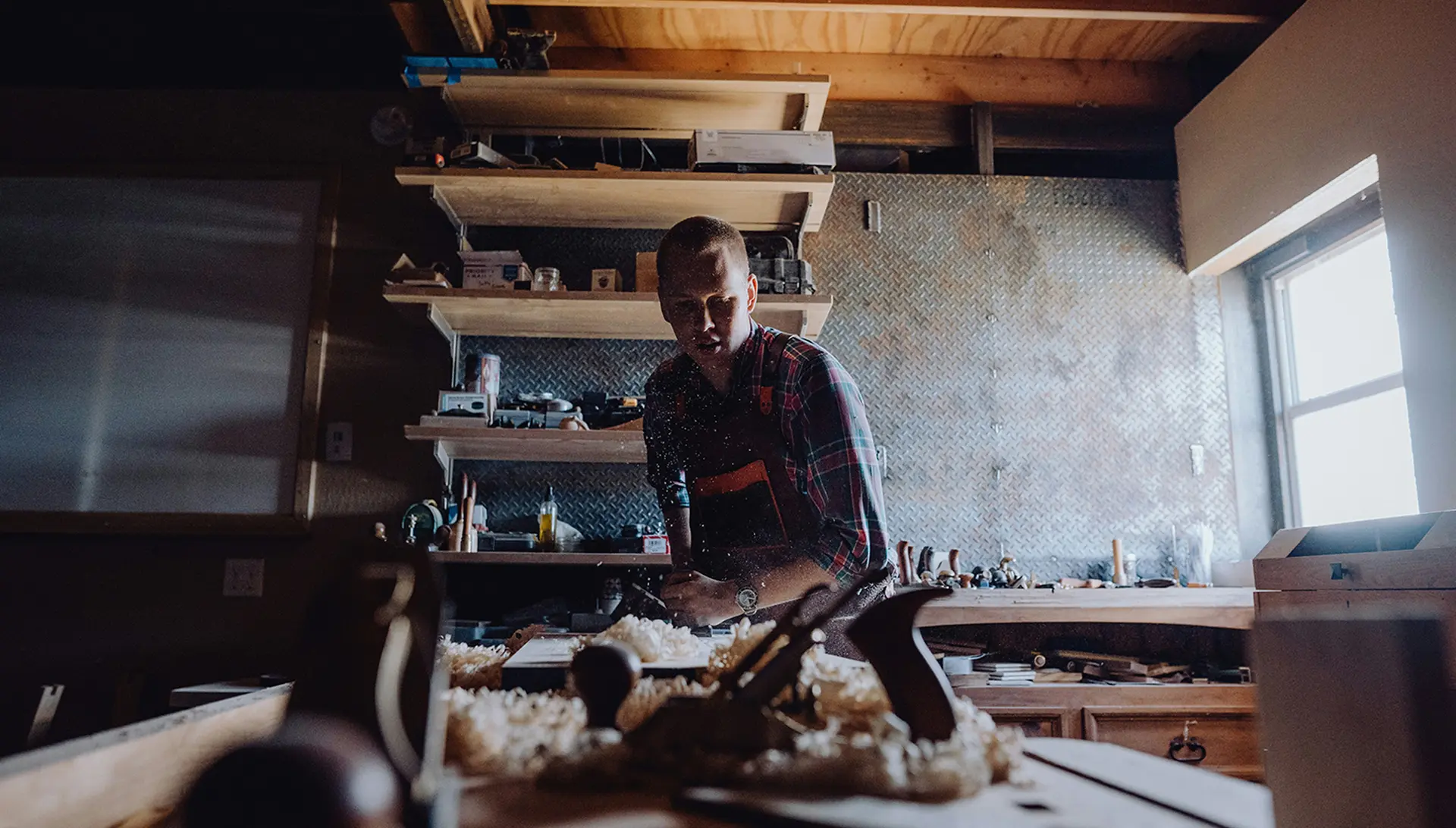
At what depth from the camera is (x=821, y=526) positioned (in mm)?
1820

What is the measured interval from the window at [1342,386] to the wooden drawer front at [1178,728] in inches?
38.6

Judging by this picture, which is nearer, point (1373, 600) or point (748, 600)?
point (748, 600)

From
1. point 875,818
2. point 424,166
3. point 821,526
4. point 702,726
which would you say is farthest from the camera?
point 424,166

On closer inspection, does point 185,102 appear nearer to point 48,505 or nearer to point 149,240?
point 149,240

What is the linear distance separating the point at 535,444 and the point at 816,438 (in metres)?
1.53

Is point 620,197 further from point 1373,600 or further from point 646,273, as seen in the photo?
point 1373,600

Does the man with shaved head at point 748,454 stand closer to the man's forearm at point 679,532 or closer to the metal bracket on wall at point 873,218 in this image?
the man's forearm at point 679,532

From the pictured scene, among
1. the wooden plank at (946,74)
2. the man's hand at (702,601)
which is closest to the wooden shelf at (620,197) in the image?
the wooden plank at (946,74)

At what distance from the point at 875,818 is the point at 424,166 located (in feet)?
10.4

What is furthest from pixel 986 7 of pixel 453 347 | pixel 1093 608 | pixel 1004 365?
pixel 453 347

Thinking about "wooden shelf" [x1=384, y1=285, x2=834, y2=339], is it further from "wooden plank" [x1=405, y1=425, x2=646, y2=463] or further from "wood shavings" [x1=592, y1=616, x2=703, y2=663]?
"wood shavings" [x1=592, y1=616, x2=703, y2=663]


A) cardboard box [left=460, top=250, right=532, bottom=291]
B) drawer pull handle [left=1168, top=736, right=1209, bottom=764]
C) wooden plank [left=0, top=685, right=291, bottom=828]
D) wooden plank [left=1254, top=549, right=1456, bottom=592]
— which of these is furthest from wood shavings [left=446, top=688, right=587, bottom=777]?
cardboard box [left=460, top=250, right=532, bottom=291]

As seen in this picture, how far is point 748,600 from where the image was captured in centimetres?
173

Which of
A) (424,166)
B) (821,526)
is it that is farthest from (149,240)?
(821,526)
